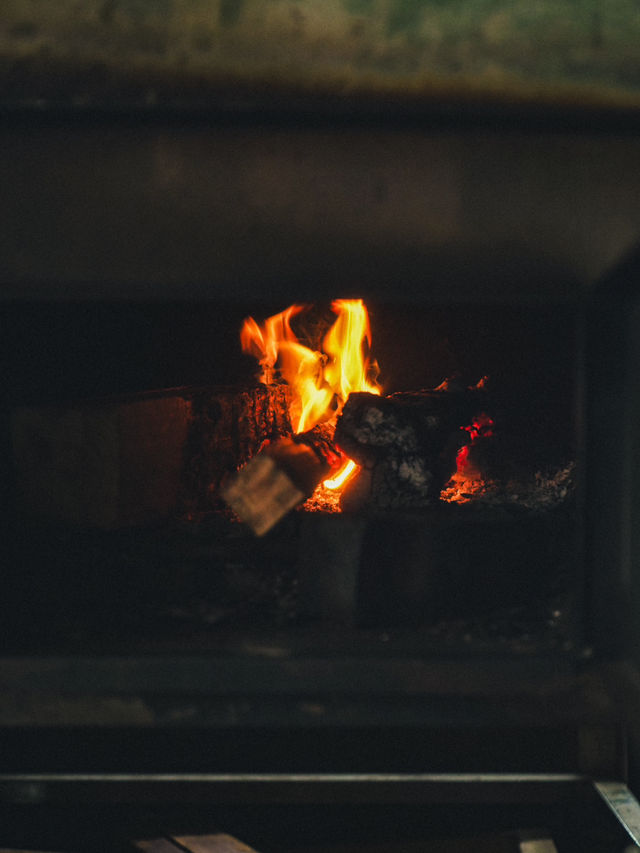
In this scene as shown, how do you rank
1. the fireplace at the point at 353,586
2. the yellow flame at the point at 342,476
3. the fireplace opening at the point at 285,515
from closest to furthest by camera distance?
1. the fireplace at the point at 353,586
2. the fireplace opening at the point at 285,515
3. the yellow flame at the point at 342,476

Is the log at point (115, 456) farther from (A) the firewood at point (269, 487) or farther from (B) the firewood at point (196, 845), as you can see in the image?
(B) the firewood at point (196, 845)

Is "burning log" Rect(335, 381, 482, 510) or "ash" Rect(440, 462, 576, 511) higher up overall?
"burning log" Rect(335, 381, 482, 510)

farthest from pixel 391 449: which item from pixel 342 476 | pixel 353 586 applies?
pixel 353 586

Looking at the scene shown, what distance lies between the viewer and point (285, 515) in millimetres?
1176

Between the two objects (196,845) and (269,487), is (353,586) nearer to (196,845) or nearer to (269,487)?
(269,487)

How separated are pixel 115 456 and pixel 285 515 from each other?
269 mm

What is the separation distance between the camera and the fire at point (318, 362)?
144 cm

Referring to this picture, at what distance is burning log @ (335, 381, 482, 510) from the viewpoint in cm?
126

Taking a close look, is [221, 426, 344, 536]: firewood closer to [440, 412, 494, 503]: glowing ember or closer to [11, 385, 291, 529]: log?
[11, 385, 291, 529]: log

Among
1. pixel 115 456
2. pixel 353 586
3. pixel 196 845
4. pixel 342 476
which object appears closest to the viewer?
pixel 196 845

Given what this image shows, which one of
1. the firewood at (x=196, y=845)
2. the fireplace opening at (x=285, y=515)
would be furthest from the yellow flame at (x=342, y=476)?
the firewood at (x=196, y=845)

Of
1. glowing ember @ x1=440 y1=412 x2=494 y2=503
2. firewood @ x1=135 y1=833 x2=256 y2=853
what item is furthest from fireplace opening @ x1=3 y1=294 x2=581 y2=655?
firewood @ x1=135 y1=833 x2=256 y2=853

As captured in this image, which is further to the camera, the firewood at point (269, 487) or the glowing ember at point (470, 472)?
the glowing ember at point (470, 472)

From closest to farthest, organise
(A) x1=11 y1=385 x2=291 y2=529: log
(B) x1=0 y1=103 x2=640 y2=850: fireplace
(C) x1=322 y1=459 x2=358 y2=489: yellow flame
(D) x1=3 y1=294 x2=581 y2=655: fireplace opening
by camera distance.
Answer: (B) x1=0 y1=103 x2=640 y2=850: fireplace → (D) x1=3 y1=294 x2=581 y2=655: fireplace opening → (A) x1=11 y1=385 x2=291 y2=529: log → (C) x1=322 y1=459 x2=358 y2=489: yellow flame
